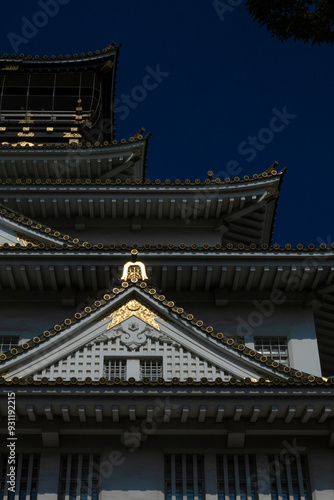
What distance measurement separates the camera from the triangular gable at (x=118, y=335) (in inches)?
666

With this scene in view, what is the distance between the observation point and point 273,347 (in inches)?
856

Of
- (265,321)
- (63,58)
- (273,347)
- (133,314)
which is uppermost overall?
(63,58)

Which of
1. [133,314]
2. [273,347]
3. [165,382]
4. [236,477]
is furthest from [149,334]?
[273,347]

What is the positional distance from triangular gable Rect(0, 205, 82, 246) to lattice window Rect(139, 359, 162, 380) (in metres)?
5.14

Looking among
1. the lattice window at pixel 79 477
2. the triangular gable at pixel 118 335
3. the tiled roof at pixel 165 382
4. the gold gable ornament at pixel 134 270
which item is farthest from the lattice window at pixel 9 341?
the tiled roof at pixel 165 382

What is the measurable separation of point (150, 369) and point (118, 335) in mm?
967

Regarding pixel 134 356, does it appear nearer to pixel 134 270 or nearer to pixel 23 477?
pixel 134 270

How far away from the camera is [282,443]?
16.9 metres

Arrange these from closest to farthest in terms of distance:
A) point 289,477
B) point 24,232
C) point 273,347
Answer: point 289,477 < point 273,347 < point 24,232

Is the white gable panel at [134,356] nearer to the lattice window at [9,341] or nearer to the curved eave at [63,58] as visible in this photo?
the lattice window at [9,341]

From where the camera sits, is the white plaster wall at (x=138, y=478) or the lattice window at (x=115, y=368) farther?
the lattice window at (x=115, y=368)

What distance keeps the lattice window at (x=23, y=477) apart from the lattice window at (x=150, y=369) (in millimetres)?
2731

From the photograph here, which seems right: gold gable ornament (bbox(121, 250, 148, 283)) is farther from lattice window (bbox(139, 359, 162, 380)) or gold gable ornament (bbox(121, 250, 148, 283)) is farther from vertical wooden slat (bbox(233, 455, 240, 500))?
vertical wooden slat (bbox(233, 455, 240, 500))

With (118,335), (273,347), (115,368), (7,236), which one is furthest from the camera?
(7,236)
